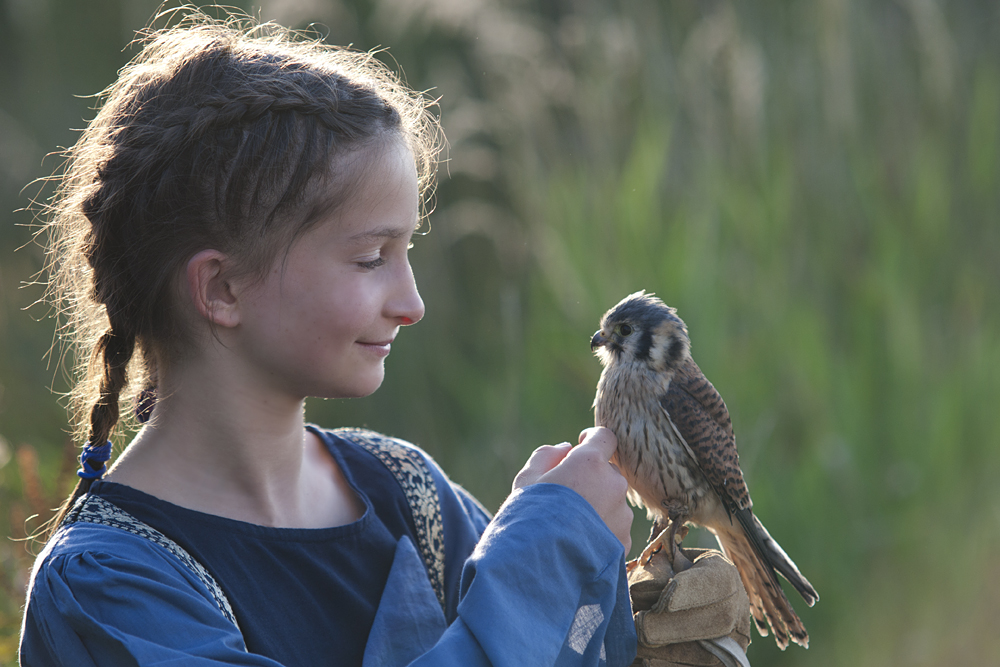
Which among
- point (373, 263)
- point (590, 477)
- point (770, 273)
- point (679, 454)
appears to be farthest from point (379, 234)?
point (770, 273)

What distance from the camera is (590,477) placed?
1230mm

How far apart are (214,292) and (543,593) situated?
2.12 ft

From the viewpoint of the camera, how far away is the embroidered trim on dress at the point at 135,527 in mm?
1136

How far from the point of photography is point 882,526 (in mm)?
2547

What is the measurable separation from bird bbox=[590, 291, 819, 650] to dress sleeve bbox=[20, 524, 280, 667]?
74 cm

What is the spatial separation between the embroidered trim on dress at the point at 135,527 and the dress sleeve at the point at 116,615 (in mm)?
41

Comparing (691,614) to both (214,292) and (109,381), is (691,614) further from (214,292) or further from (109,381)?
(109,381)

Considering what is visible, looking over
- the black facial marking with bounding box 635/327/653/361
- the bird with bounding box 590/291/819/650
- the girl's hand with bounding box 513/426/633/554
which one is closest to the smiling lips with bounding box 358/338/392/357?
the girl's hand with bounding box 513/426/633/554

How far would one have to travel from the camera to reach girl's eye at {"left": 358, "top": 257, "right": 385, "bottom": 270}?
124cm

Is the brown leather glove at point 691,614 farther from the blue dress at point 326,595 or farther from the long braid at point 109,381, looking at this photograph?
the long braid at point 109,381

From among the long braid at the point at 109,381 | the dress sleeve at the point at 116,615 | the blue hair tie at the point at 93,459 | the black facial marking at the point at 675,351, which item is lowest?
the dress sleeve at the point at 116,615

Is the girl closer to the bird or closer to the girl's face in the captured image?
the girl's face

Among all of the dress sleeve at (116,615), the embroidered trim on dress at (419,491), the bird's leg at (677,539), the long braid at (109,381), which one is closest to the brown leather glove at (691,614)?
the bird's leg at (677,539)

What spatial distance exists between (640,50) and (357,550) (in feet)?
7.11
